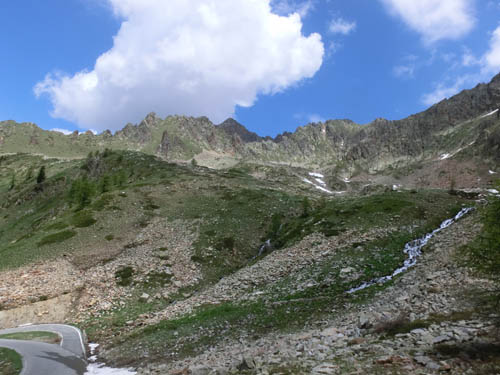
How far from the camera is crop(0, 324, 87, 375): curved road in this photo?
62.0 ft

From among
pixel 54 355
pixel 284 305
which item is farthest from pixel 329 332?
pixel 54 355

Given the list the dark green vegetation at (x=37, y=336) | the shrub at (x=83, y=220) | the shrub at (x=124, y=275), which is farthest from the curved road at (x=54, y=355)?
the shrub at (x=83, y=220)

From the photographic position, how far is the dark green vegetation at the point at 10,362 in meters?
18.1

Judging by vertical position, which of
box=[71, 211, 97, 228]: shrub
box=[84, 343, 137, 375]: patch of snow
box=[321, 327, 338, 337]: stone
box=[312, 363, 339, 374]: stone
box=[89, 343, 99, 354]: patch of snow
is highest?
box=[71, 211, 97, 228]: shrub

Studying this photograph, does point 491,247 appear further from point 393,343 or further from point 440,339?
point 393,343

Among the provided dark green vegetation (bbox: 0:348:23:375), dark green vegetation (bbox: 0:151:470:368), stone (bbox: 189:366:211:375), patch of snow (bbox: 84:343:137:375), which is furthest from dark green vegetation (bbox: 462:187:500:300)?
dark green vegetation (bbox: 0:348:23:375)

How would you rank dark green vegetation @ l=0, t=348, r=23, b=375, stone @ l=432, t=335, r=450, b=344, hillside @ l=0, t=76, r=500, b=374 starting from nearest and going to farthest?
stone @ l=432, t=335, r=450, b=344
hillside @ l=0, t=76, r=500, b=374
dark green vegetation @ l=0, t=348, r=23, b=375

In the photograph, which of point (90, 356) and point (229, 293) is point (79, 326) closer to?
point (90, 356)

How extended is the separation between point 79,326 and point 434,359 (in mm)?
32492

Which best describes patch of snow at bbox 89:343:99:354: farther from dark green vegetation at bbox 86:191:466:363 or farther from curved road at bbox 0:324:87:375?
dark green vegetation at bbox 86:191:466:363

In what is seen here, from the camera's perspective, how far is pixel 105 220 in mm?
62375

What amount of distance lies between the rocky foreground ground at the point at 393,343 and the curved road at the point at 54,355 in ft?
19.8

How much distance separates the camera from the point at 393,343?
1359cm

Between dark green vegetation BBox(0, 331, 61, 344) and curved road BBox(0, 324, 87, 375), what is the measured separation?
0.59 meters
